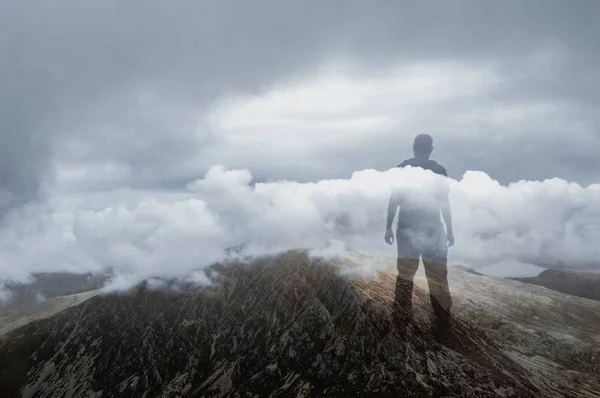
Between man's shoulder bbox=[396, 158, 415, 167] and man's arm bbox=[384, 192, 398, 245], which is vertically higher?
man's shoulder bbox=[396, 158, 415, 167]

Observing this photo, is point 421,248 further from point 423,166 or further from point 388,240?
point 423,166

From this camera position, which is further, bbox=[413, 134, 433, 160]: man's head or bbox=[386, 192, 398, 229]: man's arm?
bbox=[386, 192, 398, 229]: man's arm

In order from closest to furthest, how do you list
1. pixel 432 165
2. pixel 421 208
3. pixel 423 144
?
pixel 423 144
pixel 432 165
pixel 421 208

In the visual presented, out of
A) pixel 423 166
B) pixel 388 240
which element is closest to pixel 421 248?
pixel 388 240

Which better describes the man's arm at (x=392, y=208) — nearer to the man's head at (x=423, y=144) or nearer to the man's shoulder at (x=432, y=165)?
the man's shoulder at (x=432, y=165)

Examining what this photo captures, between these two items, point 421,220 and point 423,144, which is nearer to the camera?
point 423,144

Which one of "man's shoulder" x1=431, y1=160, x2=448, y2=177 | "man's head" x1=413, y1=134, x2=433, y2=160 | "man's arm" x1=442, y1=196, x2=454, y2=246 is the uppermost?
"man's head" x1=413, y1=134, x2=433, y2=160

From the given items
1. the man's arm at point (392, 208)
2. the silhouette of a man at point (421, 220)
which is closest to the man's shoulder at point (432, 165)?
the silhouette of a man at point (421, 220)

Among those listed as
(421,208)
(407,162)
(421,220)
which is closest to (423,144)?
(407,162)

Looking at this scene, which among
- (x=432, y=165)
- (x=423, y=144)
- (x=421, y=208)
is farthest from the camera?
(x=421, y=208)

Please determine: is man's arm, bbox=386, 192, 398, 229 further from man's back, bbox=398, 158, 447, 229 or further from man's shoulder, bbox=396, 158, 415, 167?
man's shoulder, bbox=396, 158, 415, 167

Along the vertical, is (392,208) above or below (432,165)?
below

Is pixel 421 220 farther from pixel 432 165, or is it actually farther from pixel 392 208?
pixel 432 165

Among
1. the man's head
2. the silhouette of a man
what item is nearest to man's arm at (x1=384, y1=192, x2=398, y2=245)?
the silhouette of a man
